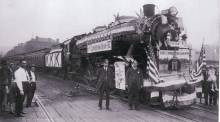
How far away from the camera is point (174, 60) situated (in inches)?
194

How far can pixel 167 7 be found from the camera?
498 cm

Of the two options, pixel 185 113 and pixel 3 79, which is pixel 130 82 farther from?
pixel 3 79

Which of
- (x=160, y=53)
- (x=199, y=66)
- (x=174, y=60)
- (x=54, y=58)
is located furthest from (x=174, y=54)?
(x=54, y=58)

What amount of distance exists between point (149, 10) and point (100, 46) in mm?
1561

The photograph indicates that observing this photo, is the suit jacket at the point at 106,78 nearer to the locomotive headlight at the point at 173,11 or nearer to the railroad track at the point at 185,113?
the railroad track at the point at 185,113

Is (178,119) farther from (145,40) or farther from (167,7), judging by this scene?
(167,7)

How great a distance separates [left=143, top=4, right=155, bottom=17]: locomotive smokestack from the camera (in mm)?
4867

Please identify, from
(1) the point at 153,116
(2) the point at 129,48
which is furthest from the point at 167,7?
(1) the point at 153,116

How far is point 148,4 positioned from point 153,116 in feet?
5.89

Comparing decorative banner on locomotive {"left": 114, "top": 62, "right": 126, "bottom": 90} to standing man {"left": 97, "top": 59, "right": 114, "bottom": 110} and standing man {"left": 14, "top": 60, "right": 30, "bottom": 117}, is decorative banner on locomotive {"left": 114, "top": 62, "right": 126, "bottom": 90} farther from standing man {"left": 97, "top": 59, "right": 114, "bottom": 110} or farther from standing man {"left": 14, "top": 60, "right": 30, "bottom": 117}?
standing man {"left": 14, "top": 60, "right": 30, "bottom": 117}

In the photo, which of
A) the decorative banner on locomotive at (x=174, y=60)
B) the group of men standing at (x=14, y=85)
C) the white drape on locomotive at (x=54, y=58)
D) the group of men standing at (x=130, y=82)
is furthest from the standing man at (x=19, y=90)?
the white drape on locomotive at (x=54, y=58)

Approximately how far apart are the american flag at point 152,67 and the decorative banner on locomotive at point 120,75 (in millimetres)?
546

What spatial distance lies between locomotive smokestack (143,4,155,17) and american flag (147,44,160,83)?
55 centimetres

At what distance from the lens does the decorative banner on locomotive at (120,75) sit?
205 inches
